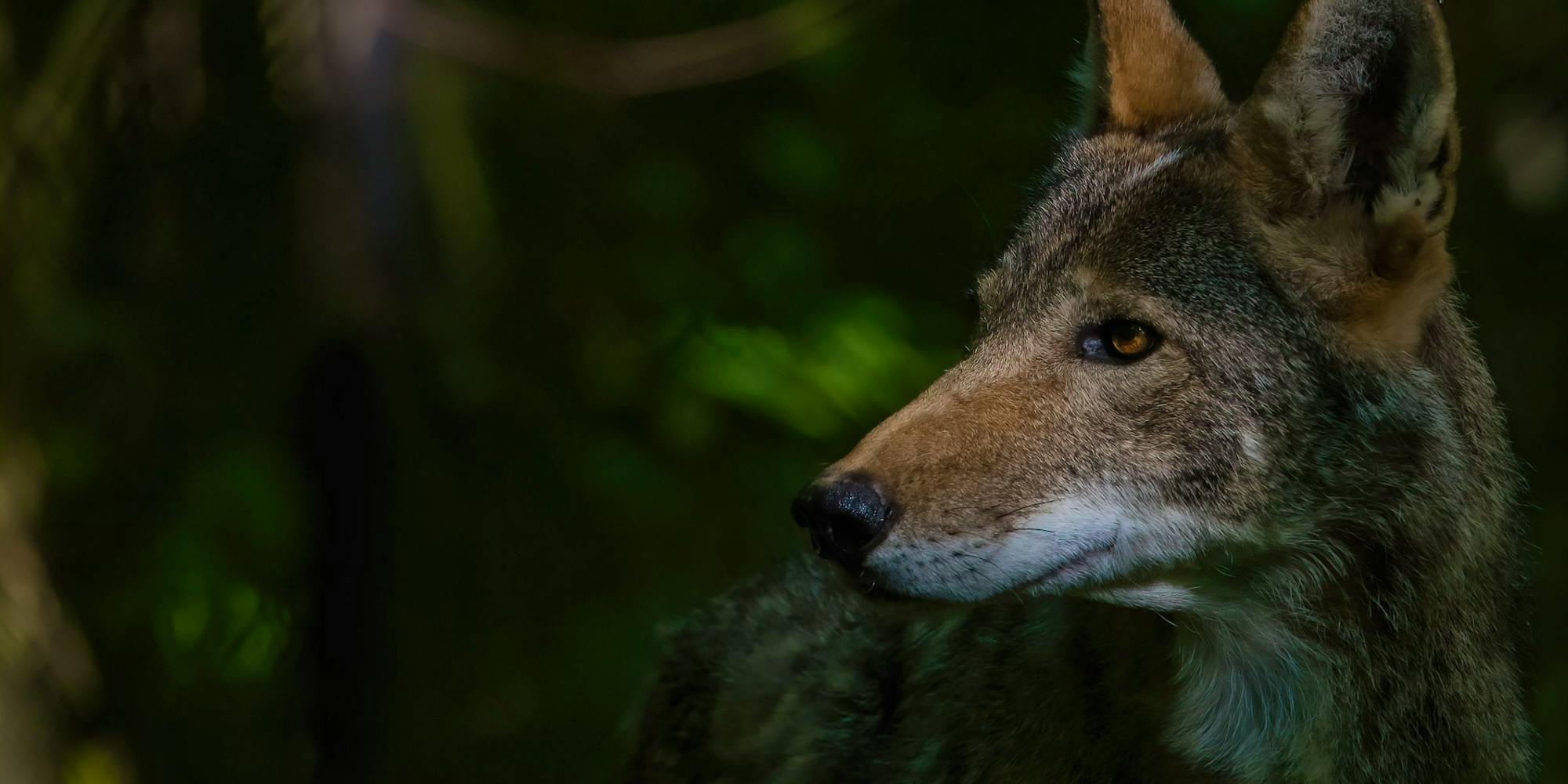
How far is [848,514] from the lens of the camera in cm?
252

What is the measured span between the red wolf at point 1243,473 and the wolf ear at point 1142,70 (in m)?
0.29

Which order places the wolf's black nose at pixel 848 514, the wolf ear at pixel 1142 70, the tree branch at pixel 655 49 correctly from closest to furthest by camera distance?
1. the wolf's black nose at pixel 848 514
2. the wolf ear at pixel 1142 70
3. the tree branch at pixel 655 49

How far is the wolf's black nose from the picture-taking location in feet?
8.27

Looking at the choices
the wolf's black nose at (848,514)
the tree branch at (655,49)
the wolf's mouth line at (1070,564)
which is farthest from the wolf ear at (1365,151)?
the tree branch at (655,49)

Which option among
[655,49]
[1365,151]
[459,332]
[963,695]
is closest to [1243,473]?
[1365,151]

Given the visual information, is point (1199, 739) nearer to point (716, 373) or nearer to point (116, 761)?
point (716, 373)

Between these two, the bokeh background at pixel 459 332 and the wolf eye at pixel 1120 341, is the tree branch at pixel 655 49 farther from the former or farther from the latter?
the wolf eye at pixel 1120 341

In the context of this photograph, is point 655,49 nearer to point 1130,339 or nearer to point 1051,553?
point 1130,339

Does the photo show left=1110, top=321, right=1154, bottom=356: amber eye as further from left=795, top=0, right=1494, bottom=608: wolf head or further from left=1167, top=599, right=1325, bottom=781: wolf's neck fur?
left=1167, top=599, right=1325, bottom=781: wolf's neck fur

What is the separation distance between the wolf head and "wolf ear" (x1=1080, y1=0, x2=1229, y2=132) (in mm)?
426

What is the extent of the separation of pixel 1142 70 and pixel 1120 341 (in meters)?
0.94

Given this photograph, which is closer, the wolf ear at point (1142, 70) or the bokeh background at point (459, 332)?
the wolf ear at point (1142, 70)

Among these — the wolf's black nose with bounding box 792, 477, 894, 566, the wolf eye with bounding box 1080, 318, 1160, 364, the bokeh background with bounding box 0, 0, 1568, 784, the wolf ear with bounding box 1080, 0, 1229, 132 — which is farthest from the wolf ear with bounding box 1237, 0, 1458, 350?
the bokeh background with bounding box 0, 0, 1568, 784

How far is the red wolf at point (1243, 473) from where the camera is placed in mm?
2617
